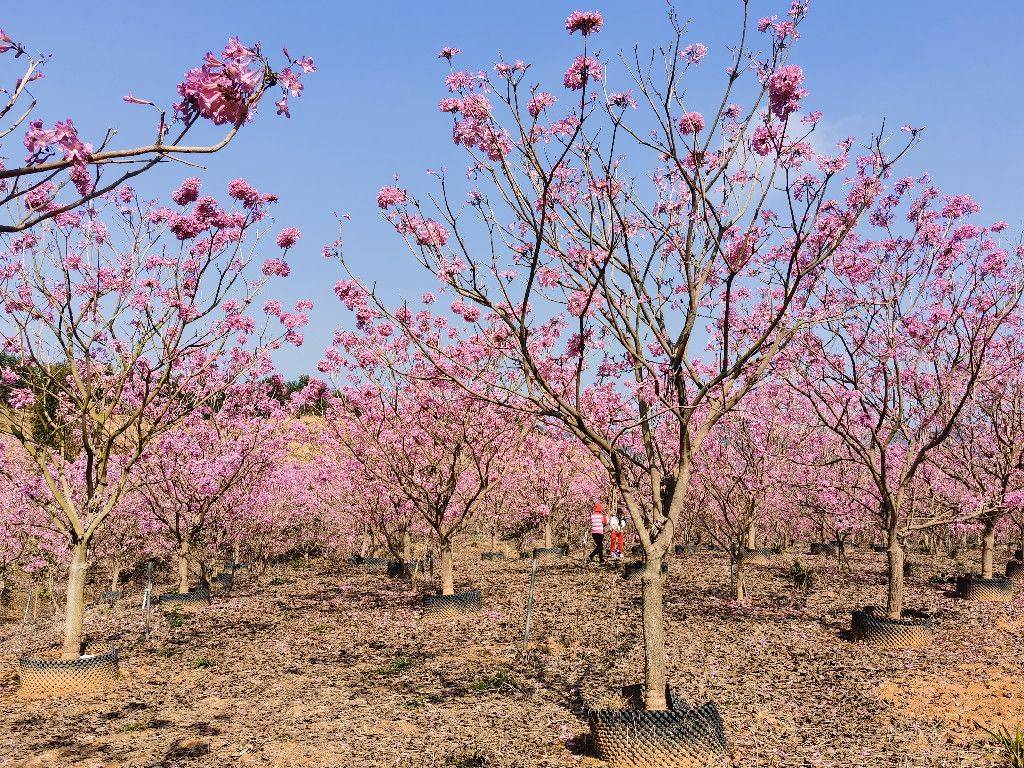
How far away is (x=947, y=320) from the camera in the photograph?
42.8 feet

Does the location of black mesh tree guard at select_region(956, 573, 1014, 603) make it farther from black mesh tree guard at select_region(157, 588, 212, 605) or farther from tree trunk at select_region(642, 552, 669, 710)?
black mesh tree guard at select_region(157, 588, 212, 605)

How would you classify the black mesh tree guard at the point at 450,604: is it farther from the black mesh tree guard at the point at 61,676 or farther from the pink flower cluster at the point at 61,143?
the pink flower cluster at the point at 61,143

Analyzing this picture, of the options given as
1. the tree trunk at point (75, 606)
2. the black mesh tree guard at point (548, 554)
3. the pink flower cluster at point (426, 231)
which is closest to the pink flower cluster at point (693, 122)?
the pink flower cluster at point (426, 231)

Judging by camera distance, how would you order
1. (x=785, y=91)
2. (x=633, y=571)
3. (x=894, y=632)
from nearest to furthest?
(x=785, y=91), (x=894, y=632), (x=633, y=571)

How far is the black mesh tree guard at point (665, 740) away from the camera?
7.00 meters

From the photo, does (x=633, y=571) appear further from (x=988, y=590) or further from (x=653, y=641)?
(x=653, y=641)

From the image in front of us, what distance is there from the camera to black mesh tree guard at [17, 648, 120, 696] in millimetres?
10078

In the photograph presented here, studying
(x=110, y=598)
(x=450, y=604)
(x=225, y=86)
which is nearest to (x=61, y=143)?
(x=225, y=86)

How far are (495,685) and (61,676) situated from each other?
6.27 metres

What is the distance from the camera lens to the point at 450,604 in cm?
1588

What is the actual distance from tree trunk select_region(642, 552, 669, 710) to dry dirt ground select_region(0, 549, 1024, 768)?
944mm

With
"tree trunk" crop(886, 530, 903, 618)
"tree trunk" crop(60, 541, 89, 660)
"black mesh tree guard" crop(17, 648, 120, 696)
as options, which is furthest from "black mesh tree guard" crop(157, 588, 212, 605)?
"tree trunk" crop(886, 530, 903, 618)

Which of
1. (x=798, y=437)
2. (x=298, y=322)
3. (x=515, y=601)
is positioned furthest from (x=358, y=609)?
(x=798, y=437)

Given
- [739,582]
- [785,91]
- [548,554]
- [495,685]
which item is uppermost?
[785,91]
